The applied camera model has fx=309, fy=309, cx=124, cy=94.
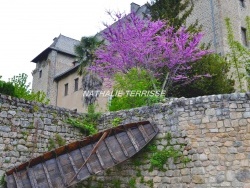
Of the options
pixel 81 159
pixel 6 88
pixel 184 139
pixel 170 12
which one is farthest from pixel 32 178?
pixel 170 12

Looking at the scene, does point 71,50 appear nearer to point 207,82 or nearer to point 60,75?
point 60,75

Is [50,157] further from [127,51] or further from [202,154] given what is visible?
[127,51]

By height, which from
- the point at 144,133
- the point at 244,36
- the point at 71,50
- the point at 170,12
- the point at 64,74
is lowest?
the point at 144,133

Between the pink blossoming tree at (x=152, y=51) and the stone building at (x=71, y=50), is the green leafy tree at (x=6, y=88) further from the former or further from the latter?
the stone building at (x=71, y=50)

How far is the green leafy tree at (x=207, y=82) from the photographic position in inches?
558

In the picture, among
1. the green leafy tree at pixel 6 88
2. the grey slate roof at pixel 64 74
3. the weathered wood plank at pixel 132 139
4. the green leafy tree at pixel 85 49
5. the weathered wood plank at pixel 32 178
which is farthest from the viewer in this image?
the grey slate roof at pixel 64 74

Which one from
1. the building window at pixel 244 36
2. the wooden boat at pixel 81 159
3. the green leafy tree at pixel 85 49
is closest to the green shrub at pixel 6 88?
the wooden boat at pixel 81 159

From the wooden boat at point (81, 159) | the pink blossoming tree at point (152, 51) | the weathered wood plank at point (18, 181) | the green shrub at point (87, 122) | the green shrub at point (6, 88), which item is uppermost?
the pink blossoming tree at point (152, 51)

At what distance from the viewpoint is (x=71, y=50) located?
3003 cm

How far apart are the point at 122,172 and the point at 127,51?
639cm

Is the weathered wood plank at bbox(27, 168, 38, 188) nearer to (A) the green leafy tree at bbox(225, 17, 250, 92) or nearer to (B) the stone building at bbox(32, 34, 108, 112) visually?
(A) the green leafy tree at bbox(225, 17, 250, 92)

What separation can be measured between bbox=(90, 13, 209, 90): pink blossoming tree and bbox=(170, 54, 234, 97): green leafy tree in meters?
0.45

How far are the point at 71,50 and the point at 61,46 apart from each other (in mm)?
1016

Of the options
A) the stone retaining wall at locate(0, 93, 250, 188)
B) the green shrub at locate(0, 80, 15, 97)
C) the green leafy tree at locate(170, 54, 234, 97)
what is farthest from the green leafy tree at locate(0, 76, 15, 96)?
the green leafy tree at locate(170, 54, 234, 97)
